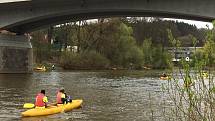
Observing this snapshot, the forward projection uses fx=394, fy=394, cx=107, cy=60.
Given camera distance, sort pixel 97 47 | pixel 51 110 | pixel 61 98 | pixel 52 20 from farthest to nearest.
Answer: pixel 97 47
pixel 52 20
pixel 61 98
pixel 51 110

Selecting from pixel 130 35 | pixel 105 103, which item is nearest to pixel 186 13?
pixel 105 103

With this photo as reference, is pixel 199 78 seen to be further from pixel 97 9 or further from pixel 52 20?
pixel 52 20

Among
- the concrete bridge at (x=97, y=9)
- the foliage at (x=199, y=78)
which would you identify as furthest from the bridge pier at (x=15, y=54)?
the foliage at (x=199, y=78)

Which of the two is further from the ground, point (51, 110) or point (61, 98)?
point (61, 98)

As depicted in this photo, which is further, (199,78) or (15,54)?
(15,54)

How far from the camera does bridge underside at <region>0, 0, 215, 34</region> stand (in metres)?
27.7

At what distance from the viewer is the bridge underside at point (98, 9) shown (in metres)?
27.7

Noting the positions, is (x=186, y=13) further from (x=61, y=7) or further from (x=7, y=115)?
(x=7, y=115)

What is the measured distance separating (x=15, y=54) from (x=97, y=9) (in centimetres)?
1500

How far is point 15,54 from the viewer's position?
43.3 meters

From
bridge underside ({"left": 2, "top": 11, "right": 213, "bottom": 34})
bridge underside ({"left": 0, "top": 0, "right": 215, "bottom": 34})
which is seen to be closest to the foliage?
bridge underside ({"left": 0, "top": 0, "right": 215, "bottom": 34})

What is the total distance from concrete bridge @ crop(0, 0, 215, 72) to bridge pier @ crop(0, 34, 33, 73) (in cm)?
156

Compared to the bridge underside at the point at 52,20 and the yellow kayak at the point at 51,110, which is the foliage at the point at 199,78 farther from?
the bridge underside at the point at 52,20

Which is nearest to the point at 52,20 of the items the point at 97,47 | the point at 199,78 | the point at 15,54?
the point at 15,54
